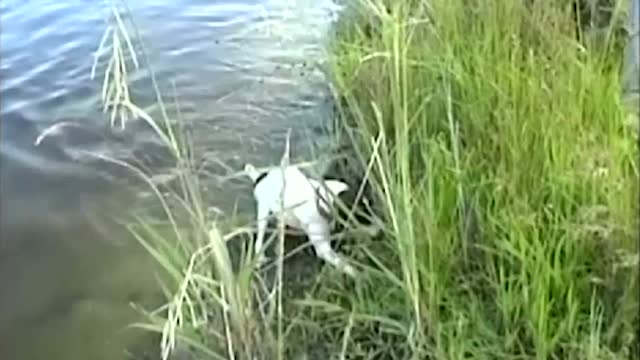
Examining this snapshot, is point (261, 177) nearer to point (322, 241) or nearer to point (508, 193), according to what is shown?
point (322, 241)

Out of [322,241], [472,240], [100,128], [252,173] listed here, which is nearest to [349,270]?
[322,241]

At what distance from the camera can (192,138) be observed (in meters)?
2.67

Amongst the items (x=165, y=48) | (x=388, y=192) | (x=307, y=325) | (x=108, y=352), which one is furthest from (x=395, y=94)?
(x=165, y=48)

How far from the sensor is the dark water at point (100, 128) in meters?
2.18

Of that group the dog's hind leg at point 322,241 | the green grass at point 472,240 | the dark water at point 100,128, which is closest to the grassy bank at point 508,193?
the green grass at point 472,240

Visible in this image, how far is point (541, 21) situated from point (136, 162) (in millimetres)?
881

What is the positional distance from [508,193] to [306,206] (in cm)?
36

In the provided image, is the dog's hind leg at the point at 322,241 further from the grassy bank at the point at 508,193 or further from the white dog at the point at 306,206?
the grassy bank at the point at 508,193

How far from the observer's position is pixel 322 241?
6.79 feet

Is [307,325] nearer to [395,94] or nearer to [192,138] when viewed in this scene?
[395,94]

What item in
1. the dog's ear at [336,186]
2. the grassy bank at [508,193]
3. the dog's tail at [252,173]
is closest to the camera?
the grassy bank at [508,193]

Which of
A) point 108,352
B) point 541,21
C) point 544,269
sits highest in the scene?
point 541,21

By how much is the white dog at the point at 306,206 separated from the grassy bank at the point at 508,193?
106 millimetres

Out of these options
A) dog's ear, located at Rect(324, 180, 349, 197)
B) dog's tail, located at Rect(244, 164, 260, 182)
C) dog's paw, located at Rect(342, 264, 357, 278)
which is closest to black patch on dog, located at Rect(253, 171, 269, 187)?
dog's tail, located at Rect(244, 164, 260, 182)
